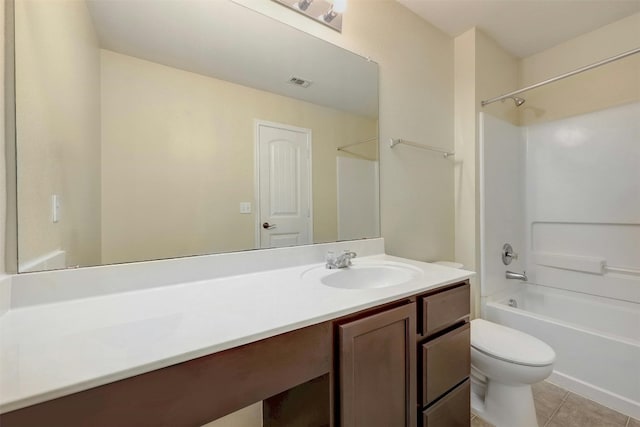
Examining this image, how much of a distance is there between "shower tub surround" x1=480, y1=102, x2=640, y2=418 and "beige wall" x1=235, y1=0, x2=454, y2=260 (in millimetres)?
328

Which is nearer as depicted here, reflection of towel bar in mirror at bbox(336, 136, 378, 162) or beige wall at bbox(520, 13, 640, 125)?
reflection of towel bar in mirror at bbox(336, 136, 378, 162)

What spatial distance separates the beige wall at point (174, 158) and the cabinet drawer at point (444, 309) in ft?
2.49

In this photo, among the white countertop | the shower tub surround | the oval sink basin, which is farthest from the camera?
the shower tub surround

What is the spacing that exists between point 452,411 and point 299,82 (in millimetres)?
1589

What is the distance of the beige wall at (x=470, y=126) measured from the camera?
1948 millimetres

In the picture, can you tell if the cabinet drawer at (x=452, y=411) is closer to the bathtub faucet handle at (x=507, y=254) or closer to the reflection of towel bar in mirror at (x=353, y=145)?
the reflection of towel bar in mirror at (x=353, y=145)

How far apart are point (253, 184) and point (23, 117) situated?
0.71m

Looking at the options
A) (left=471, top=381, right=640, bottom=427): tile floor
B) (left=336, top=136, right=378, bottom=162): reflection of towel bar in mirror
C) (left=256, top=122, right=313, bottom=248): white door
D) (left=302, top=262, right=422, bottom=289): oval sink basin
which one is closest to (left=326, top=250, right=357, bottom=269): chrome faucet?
(left=302, top=262, right=422, bottom=289): oval sink basin

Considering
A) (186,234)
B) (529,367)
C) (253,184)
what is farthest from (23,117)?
(529,367)

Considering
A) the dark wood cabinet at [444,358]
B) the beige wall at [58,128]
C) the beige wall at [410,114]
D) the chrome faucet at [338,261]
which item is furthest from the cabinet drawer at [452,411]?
the beige wall at [58,128]

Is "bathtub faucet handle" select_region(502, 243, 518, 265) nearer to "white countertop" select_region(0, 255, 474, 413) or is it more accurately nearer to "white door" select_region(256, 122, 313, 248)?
"white countertop" select_region(0, 255, 474, 413)

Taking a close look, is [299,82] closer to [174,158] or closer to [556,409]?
[174,158]

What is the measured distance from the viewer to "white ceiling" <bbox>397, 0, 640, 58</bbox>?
1710 millimetres

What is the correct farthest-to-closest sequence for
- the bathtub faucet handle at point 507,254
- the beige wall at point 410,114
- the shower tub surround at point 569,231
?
the bathtub faucet handle at point 507,254
the shower tub surround at point 569,231
the beige wall at point 410,114
